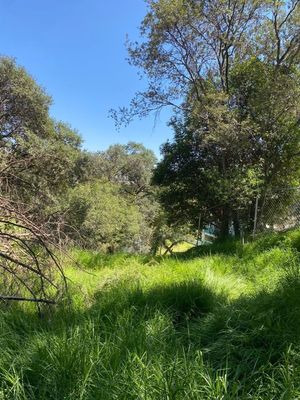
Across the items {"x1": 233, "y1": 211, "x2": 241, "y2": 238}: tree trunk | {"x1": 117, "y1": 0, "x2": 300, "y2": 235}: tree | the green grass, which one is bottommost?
the green grass

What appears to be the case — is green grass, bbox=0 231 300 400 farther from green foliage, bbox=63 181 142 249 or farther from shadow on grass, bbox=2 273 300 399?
green foliage, bbox=63 181 142 249

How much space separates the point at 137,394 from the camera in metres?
2.01

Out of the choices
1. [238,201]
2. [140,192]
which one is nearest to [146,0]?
[238,201]

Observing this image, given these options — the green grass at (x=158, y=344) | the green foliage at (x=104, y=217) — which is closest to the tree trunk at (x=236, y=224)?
the green foliage at (x=104, y=217)

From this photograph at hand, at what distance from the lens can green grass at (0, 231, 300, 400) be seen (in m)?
2.14

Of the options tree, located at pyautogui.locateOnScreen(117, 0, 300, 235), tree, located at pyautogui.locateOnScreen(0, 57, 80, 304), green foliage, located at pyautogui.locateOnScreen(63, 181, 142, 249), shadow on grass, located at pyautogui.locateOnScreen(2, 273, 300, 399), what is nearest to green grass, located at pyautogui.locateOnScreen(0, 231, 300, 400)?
shadow on grass, located at pyautogui.locateOnScreen(2, 273, 300, 399)

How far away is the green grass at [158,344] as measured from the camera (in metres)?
2.14

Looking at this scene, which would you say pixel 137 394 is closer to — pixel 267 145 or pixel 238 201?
pixel 238 201

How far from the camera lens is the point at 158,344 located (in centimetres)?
282

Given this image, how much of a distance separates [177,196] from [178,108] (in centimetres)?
287

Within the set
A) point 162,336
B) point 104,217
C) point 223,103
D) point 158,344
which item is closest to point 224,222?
point 223,103

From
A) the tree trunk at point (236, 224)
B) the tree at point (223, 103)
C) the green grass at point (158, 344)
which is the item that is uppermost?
the tree at point (223, 103)

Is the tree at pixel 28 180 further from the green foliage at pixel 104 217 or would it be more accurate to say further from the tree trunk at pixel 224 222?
the tree trunk at pixel 224 222

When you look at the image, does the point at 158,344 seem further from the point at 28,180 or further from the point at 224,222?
the point at 224,222
